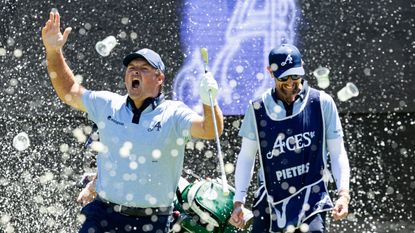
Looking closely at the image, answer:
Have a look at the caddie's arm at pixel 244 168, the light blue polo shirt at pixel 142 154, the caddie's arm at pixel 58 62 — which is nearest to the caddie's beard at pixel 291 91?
the caddie's arm at pixel 244 168

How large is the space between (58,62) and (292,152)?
1375 millimetres

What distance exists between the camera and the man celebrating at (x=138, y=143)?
15.1 feet

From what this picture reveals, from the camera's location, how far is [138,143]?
15.2 ft

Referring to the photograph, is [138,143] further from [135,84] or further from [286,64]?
[286,64]

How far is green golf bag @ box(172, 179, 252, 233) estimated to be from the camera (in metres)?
5.21

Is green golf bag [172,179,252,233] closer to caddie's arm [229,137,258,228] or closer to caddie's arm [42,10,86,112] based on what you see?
caddie's arm [229,137,258,228]

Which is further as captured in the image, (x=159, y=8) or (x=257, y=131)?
(x=159, y=8)

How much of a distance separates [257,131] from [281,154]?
19cm

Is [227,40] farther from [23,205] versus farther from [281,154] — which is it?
[281,154]

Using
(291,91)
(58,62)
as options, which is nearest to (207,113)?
(291,91)

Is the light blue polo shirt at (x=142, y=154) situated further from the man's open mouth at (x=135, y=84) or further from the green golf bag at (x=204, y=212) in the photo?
the green golf bag at (x=204, y=212)

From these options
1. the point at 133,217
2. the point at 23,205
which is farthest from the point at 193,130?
the point at 23,205

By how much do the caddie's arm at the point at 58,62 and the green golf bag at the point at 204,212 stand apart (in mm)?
905

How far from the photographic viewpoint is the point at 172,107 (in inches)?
189
